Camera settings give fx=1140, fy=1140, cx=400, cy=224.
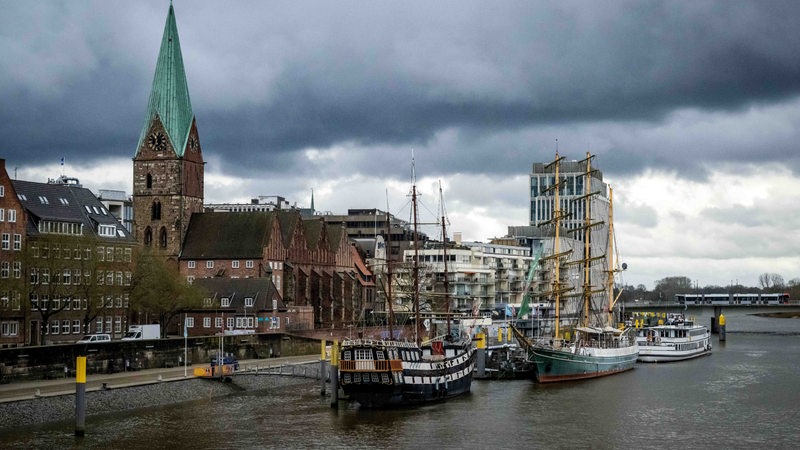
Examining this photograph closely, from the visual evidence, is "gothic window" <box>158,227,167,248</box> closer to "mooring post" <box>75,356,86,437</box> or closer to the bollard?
the bollard

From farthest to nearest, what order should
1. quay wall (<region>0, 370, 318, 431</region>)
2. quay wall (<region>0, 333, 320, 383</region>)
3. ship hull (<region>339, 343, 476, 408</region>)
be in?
quay wall (<region>0, 333, 320, 383</region>) → ship hull (<region>339, 343, 476, 408</region>) → quay wall (<region>0, 370, 318, 431</region>)

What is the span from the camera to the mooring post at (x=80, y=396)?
64125 mm

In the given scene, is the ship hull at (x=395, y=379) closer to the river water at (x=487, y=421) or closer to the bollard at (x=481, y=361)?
the river water at (x=487, y=421)

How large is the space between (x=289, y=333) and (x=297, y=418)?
162ft

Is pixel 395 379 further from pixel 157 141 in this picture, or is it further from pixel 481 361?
pixel 157 141

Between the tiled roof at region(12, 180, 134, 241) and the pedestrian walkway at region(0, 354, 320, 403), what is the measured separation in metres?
21.3

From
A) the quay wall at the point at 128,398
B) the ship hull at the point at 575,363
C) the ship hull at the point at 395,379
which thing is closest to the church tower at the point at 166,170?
the quay wall at the point at 128,398

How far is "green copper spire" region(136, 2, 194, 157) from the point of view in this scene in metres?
142

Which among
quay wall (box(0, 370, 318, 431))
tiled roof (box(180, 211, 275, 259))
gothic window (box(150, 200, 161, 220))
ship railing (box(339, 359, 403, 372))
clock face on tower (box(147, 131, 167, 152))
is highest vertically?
clock face on tower (box(147, 131, 167, 152))

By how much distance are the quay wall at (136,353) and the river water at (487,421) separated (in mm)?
11387

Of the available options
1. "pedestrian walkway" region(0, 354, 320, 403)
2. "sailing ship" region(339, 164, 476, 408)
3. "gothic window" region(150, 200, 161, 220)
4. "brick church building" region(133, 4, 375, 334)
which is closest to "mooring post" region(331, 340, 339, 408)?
"sailing ship" region(339, 164, 476, 408)

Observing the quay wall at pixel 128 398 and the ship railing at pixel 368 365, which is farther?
the ship railing at pixel 368 365

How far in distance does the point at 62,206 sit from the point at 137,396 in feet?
132

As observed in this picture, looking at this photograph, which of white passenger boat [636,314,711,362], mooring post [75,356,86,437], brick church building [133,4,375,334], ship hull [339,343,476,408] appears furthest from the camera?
brick church building [133,4,375,334]
